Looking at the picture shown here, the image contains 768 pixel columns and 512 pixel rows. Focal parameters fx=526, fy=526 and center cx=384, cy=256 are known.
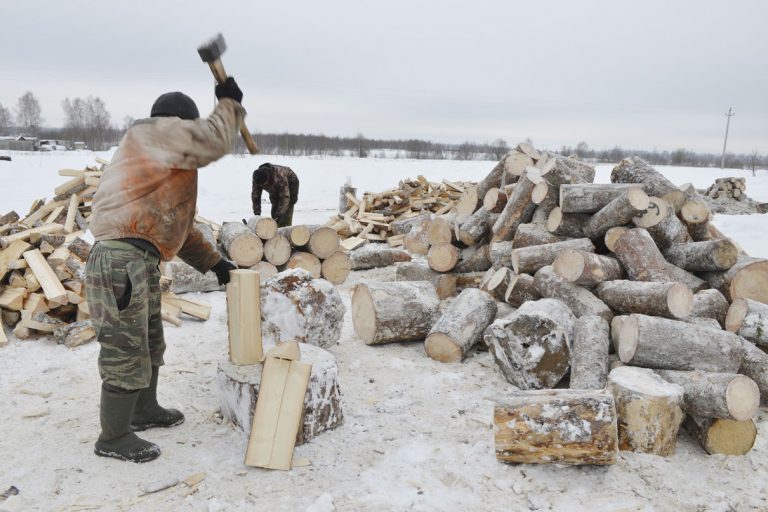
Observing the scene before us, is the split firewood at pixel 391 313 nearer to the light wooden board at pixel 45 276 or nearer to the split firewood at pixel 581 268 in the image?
the split firewood at pixel 581 268

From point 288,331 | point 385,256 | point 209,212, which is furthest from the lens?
point 209,212

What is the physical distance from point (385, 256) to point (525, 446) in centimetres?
538

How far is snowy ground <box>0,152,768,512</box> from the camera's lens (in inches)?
113

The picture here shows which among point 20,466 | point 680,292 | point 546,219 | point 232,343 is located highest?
point 546,219

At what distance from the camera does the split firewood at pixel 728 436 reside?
3324mm

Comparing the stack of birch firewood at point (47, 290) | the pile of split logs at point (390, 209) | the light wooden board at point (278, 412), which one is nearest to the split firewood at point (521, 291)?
the light wooden board at point (278, 412)

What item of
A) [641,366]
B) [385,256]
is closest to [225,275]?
[641,366]

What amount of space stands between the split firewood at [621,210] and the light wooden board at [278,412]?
140 inches

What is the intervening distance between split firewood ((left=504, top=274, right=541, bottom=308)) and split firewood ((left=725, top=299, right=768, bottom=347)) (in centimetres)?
161

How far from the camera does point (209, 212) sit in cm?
1345

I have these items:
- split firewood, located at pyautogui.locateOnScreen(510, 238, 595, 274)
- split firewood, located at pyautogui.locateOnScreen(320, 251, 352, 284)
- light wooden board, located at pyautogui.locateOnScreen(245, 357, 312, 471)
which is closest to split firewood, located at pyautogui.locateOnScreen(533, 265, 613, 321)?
split firewood, located at pyautogui.locateOnScreen(510, 238, 595, 274)

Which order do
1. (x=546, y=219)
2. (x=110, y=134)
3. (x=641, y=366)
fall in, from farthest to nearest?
(x=110, y=134), (x=546, y=219), (x=641, y=366)

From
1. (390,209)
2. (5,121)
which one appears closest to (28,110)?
(5,121)

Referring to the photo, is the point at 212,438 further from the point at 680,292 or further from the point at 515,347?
the point at 680,292
